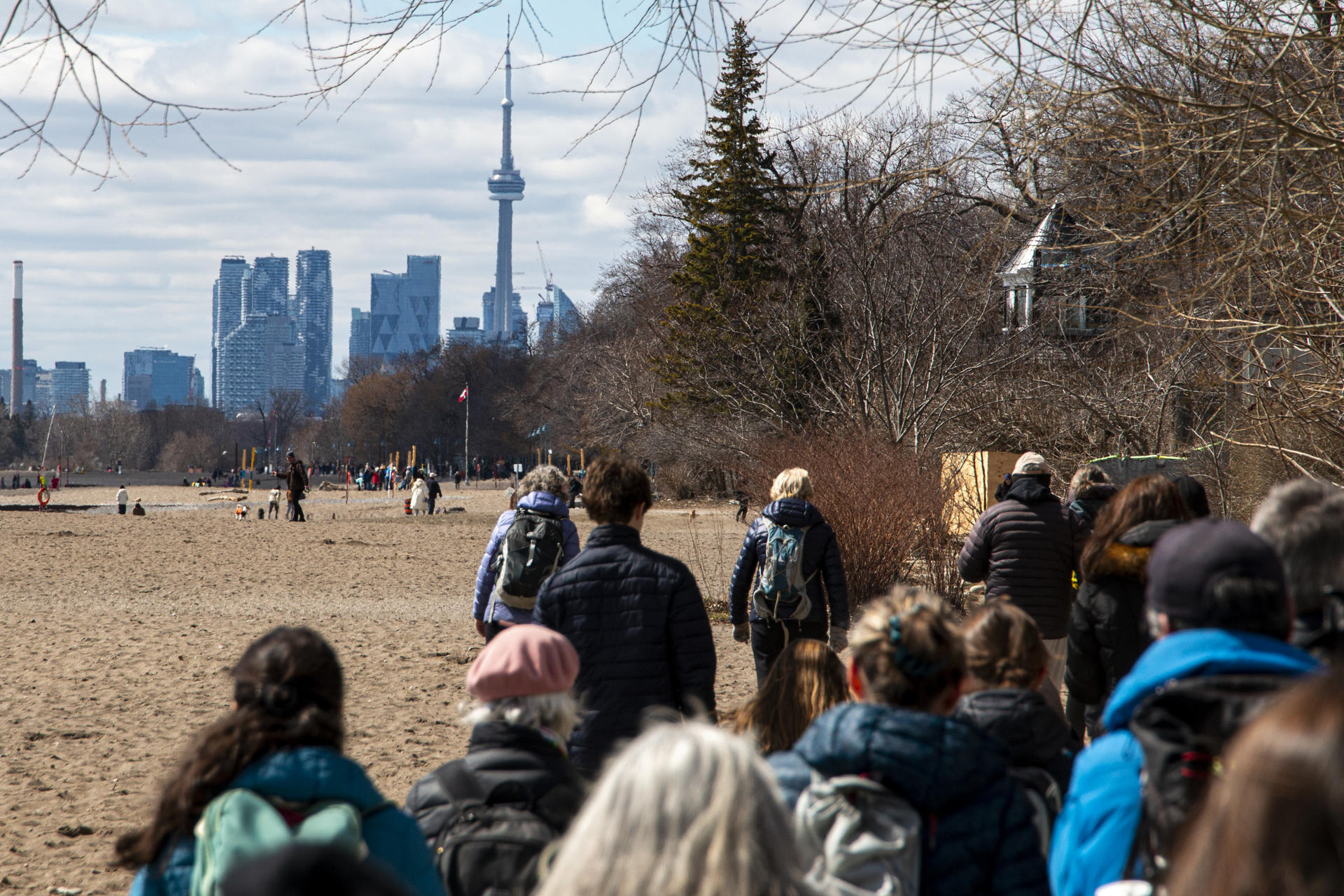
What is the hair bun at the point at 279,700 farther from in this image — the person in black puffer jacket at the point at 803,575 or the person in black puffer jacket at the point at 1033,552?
the person in black puffer jacket at the point at 1033,552

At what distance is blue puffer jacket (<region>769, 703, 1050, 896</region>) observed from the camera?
234 centimetres

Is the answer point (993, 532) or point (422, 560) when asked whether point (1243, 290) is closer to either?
point (993, 532)

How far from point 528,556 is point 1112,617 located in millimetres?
2549

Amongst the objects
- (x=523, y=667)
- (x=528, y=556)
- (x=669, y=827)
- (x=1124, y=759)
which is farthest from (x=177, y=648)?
(x=669, y=827)

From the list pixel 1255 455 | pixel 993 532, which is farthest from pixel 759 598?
pixel 1255 455

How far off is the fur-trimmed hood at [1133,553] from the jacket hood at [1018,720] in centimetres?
156

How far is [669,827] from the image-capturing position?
59.9 inches

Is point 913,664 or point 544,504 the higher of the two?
point 544,504

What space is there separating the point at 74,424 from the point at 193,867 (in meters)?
172

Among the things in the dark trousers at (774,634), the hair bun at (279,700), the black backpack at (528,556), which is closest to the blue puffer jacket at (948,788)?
the hair bun at (279,700)

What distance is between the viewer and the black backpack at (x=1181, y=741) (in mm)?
2059

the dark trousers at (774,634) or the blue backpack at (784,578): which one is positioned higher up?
the blue backpack at (784,578)

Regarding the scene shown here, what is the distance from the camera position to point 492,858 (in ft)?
8.59

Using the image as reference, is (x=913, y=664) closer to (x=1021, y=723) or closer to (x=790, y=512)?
(x=1021, y=723)
